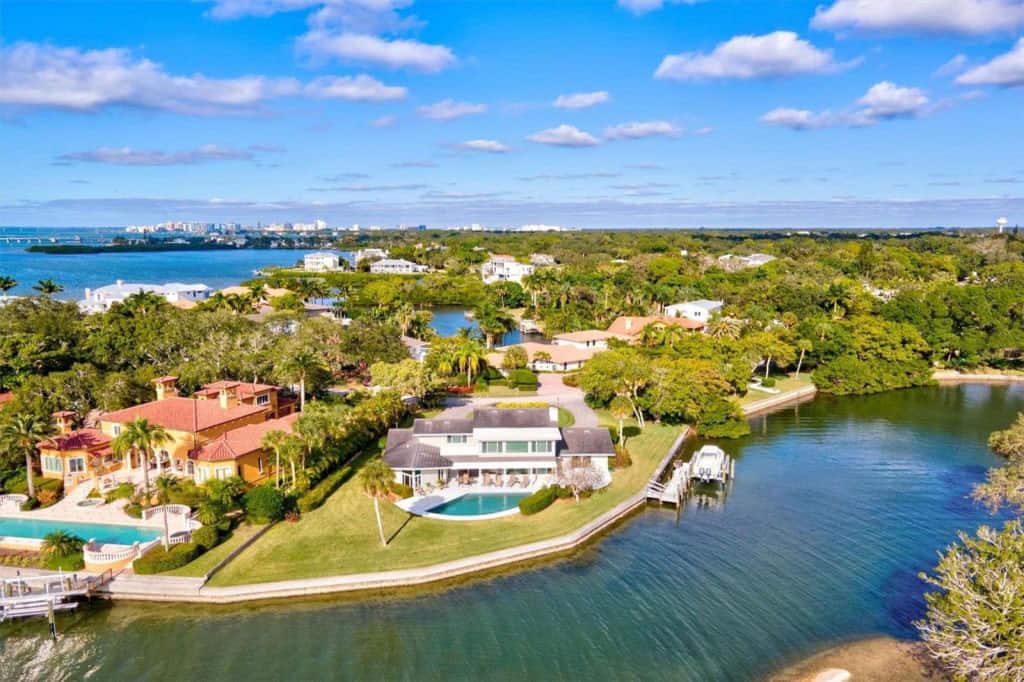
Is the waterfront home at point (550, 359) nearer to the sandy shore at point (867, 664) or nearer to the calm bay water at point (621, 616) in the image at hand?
the calm bay water at point (621, 616)

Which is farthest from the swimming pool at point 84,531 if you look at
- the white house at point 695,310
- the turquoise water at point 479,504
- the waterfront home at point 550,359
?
the white house at point 695,310

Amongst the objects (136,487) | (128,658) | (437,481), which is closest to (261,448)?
(136,487)

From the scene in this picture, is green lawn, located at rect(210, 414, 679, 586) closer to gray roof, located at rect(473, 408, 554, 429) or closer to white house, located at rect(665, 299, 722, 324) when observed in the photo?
gray roof, located at rect(473, 408, 554, 429)

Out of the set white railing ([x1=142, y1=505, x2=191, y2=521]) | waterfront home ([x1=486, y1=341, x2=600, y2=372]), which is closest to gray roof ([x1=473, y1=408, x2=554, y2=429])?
white railing ([x1=142, y1=505, x2=191, y2=521])

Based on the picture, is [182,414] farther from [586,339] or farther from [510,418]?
[586,339]

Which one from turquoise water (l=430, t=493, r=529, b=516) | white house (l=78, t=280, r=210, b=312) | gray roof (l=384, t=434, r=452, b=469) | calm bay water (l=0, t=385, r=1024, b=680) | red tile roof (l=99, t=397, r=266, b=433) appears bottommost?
calm bay water (l=0, t=385, r=1024, b=680)

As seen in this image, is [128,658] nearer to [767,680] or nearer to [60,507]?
[60,507]
